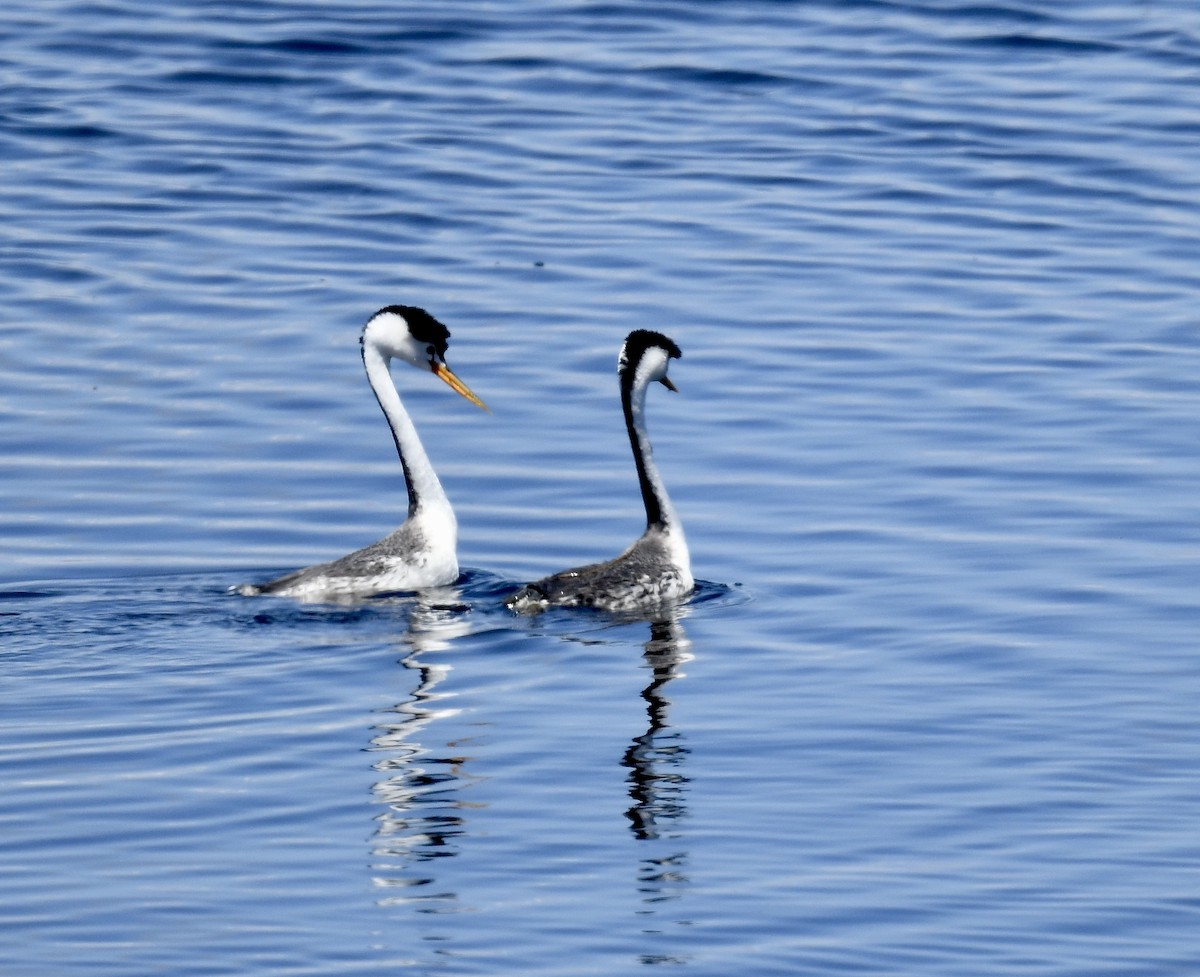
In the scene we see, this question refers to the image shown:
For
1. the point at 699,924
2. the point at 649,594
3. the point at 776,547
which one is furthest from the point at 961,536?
the point at 699,924

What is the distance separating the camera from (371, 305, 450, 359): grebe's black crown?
1498 cm

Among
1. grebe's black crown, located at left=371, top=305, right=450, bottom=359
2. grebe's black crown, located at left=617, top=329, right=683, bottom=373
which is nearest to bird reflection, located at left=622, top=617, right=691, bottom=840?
grebe's black crown, located at left=617, top=329, right=683, bottom=373

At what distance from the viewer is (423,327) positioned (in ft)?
49.2

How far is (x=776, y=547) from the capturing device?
14.1 metres

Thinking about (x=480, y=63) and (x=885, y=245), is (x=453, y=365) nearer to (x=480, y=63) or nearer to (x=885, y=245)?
(x=885, y=245)

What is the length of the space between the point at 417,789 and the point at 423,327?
5499 mm

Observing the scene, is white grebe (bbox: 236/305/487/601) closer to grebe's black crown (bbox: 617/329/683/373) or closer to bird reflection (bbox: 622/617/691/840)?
grebe's black crown (bbox: 617/329/683/373)

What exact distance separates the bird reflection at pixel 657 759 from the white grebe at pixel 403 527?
1.73 metres

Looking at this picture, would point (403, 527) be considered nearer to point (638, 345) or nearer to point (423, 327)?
point (423, 327)

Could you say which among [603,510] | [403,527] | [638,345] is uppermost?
[638,345]

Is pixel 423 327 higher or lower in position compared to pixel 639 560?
higher

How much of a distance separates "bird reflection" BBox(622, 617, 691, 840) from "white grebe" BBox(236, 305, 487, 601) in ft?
5.67

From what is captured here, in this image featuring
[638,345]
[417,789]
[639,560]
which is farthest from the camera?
[638,345]

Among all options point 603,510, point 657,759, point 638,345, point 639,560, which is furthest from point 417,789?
point 603,510
